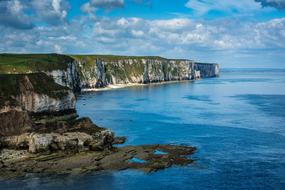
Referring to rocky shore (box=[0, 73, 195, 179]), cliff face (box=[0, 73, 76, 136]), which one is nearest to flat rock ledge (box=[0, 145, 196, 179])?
rocky shore (box=[0, 73, 195, 179])

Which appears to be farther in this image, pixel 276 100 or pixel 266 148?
pixel 276 100

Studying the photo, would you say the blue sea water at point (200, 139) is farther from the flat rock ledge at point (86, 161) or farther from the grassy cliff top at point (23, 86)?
the grassy cliff top at point (23, 86)

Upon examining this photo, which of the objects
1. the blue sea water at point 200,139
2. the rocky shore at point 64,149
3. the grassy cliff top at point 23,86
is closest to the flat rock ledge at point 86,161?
the rocky shore at point 64,149

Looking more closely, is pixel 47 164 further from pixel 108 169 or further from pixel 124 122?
pixel 124 122

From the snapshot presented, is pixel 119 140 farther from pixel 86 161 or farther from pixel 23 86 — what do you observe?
pixel 23 86

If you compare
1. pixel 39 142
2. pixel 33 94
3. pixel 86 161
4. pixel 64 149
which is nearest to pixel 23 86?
pixel 33 94

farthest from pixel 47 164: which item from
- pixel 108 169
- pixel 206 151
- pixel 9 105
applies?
pixel 206 151
